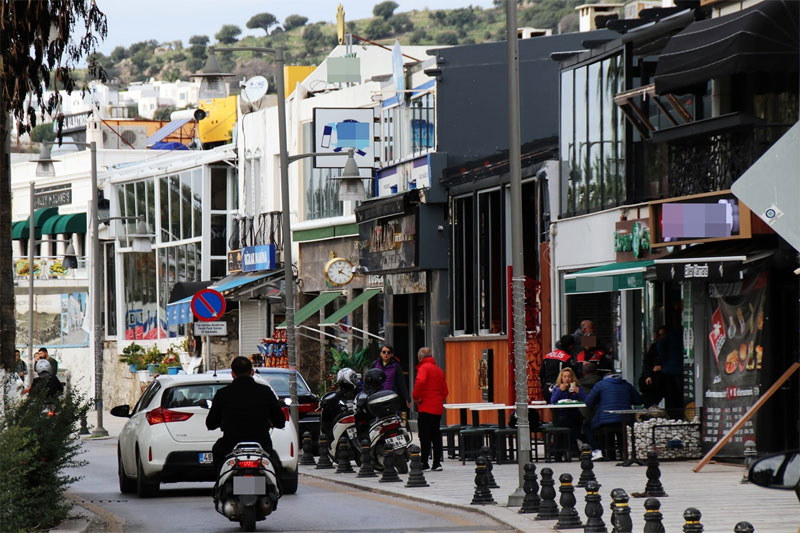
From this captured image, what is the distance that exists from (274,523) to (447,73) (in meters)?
22.3

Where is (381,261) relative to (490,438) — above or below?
above

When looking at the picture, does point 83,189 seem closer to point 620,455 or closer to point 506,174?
point 506,174

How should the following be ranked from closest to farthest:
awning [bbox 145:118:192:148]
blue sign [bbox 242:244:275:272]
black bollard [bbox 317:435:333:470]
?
black bollard [bbox 317:435:333:470] < blue sign [bbox 242:244:275:272] < awning [bbox 145:118:192:148]

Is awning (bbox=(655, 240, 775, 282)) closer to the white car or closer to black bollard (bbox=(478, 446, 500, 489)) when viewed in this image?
black bollard (bbox=(478, 446, 500, 489))

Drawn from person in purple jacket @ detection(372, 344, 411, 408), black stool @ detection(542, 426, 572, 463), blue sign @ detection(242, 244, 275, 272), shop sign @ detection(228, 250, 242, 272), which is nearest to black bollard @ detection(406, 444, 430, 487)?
person in purple jacket @ detection(372, 344, 411, 408)

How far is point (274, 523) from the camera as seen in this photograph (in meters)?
16.1

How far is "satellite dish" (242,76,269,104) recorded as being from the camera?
50.3 meters

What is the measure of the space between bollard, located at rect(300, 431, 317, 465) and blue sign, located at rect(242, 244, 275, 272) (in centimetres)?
2035

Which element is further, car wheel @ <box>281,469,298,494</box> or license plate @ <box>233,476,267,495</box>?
car wheel @ <box>281,469,298,494</box>

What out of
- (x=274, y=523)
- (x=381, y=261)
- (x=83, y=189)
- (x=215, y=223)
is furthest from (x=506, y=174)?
(x=83, y=189)

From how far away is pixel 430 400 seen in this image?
74.3ft

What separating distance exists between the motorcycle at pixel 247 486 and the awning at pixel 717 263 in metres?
8.49

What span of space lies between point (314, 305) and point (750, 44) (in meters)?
22.6

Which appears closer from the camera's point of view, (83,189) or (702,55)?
(702,55)
